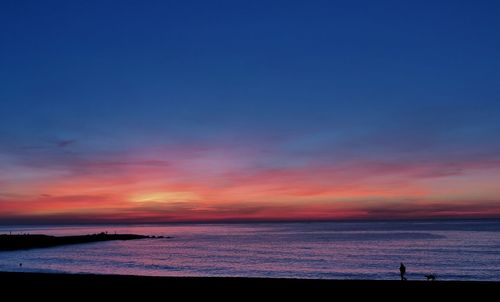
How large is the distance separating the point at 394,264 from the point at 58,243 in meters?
72.0

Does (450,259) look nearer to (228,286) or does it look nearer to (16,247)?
(228,286)

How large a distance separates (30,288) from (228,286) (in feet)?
25.3

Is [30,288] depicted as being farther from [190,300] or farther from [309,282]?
[309,282]

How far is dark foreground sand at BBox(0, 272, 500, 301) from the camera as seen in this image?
15469 millimetres

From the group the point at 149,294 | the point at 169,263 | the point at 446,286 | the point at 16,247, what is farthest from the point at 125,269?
the point at 16,247

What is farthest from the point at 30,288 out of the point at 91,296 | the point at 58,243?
the point at 58,243

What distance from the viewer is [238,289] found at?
56.4ft

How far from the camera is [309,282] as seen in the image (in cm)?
1827

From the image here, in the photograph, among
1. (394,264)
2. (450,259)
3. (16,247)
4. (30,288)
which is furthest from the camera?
(16,247)

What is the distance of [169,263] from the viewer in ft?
180

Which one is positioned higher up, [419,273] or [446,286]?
[446,286]

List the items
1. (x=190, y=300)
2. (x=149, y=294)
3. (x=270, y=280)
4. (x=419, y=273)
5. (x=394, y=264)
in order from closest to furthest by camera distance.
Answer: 1. (x=190, y=300)
2. (x=149, y=294)
3. (x=270, y=280)
4. (x=419, y=273)
5. (x=394, y=264)

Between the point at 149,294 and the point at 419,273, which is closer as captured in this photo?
the point at 149,294

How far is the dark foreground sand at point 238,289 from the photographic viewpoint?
50.8 feet
